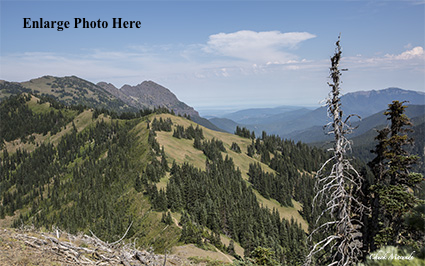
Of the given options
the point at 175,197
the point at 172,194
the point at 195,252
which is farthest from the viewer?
the point at 172,194

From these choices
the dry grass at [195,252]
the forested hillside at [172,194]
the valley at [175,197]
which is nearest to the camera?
the dry grass at [195,252]

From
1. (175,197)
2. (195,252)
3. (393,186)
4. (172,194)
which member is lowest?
(175,197)

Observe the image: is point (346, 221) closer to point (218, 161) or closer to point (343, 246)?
point (343, 246)

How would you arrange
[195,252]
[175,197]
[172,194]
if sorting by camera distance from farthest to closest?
[172,194] < [175,197] < [195,252]

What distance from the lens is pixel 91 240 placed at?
46.4 feet

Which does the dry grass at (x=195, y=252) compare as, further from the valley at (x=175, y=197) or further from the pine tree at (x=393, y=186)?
the pine tree at (x=393, y=186)

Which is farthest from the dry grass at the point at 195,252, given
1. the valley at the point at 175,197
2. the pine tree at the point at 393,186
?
the pine tree at the point at 393,186

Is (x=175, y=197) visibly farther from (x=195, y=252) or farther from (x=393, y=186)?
(x=393, y=186)

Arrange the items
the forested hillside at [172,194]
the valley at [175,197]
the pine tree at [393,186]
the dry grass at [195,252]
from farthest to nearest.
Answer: the forested hillside at [172,194] → the valley at [175,197] → the dry grass at [195,252] → the pine tree at [393,186]

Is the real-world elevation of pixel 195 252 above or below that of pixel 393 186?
below

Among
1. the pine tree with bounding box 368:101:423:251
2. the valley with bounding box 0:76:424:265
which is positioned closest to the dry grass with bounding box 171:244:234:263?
the valley with bounding box 0:76:424:265

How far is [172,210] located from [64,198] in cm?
9730

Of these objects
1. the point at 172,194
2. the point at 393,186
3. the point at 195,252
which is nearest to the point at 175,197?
the point at 172,194

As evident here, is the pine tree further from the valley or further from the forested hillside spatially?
the forested hillside
